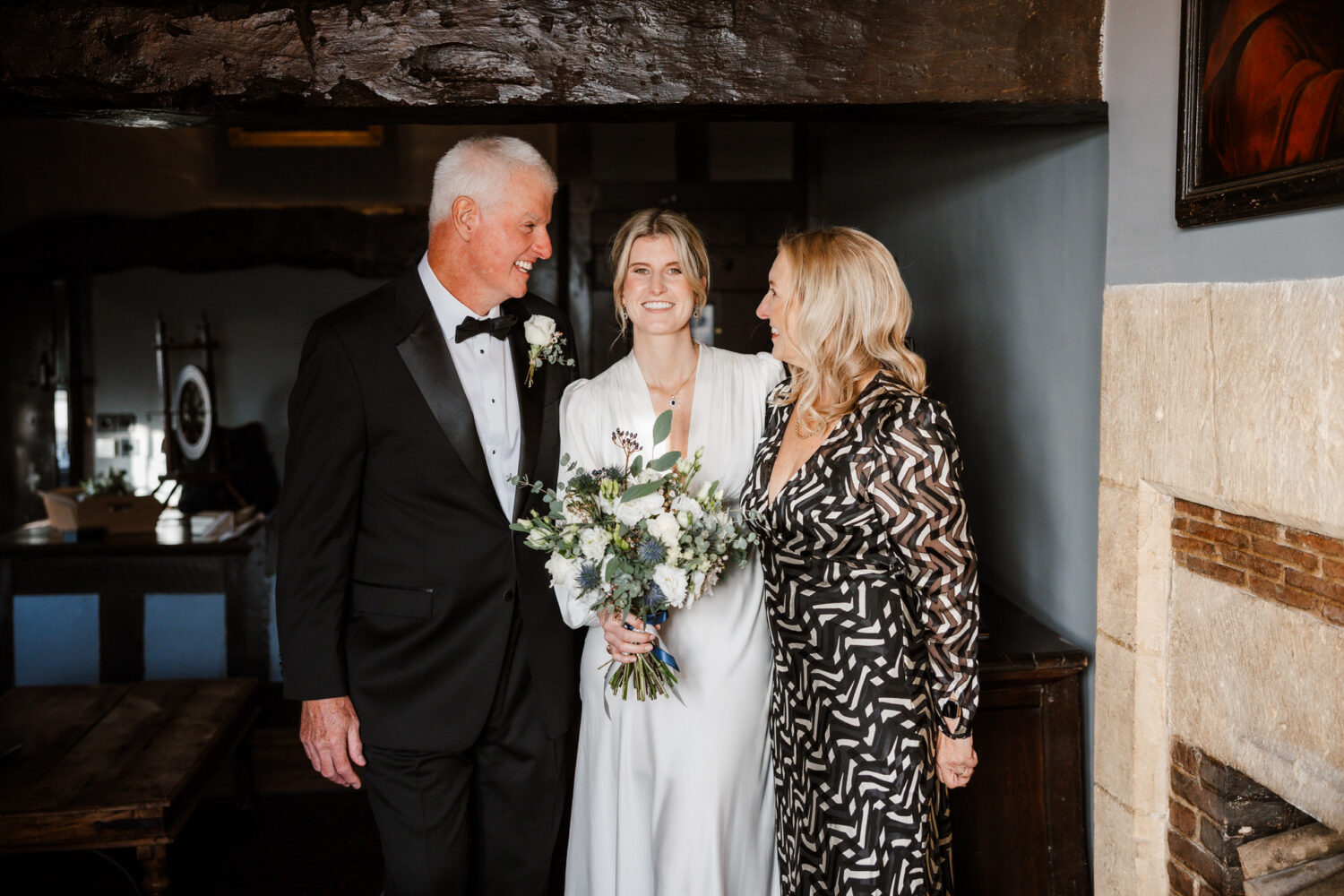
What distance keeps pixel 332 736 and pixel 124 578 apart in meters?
3.04

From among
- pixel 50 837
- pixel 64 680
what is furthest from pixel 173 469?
pixel 50 837

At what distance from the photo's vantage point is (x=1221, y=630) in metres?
2.25

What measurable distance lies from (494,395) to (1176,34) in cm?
180

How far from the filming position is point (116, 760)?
11.5 feet

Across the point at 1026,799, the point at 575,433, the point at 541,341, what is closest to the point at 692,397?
the point at 575,433

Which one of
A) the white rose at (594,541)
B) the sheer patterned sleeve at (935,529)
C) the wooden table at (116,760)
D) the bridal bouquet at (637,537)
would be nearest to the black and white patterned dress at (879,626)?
the sheer patterned sleeve at (935,529)

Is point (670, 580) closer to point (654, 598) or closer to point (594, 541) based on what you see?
point (654, 598)

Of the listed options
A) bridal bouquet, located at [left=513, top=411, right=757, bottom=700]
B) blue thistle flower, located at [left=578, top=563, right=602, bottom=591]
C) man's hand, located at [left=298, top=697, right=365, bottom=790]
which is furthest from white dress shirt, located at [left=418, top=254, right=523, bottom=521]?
man's hand, located at [left=298, top=697, right=365, bottom=790]

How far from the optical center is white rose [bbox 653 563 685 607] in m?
2.34

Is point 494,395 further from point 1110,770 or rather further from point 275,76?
point 1110,770

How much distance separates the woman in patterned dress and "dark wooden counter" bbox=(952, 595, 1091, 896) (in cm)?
58

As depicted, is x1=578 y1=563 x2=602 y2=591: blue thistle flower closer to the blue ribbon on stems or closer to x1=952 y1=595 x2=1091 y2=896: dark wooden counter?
the blue ribbon on stems

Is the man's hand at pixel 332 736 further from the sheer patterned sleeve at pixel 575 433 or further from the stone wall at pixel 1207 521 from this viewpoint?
the stone wall at pixel 1207 521

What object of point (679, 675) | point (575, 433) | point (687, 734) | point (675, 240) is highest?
point (675, 240)
